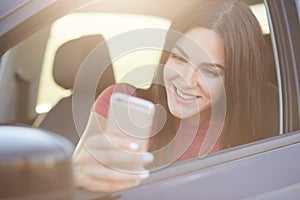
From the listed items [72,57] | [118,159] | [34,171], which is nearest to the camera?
[34,171]

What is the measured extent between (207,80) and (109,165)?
0.62 m

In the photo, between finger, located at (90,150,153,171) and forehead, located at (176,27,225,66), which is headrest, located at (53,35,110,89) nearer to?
forehead, located at (176,27,225,66)

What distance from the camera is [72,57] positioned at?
7.74 feet

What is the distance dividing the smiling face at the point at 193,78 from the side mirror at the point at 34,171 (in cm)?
102

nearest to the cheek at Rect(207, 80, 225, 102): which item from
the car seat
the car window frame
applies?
the car window frame

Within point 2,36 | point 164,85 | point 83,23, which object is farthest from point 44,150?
point 83,23

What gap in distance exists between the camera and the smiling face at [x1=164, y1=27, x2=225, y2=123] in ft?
7.05

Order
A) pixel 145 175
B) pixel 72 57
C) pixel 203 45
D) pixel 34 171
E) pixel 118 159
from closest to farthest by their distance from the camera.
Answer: pixel 34 171 < pixel 118 159 < pixel 145 175 < pixel 203 45 < pixel 72 57

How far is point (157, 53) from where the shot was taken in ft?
7.26

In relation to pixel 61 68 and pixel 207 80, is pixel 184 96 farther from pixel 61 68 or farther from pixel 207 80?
pixel 61 68

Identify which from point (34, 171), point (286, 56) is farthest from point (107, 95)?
point (34, 171)

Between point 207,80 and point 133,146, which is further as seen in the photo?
point 207,80

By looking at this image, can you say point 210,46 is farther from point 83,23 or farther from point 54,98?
point 54,98

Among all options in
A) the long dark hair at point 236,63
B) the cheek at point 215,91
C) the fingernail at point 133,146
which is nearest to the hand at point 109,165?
the fingernail at point 133,146
